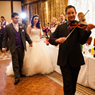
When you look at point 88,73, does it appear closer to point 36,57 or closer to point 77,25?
point 77,25

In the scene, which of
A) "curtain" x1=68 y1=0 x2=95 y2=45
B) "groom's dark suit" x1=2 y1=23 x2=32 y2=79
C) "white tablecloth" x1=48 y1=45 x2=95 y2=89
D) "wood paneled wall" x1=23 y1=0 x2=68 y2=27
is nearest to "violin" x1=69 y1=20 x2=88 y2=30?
"white tablecloth" x1=48 y1=45 x2=95 y2=89

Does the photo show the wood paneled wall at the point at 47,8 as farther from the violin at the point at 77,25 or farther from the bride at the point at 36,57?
the violin at the point at 77,25

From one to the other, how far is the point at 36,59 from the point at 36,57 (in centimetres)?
6

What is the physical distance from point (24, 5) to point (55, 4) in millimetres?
4958

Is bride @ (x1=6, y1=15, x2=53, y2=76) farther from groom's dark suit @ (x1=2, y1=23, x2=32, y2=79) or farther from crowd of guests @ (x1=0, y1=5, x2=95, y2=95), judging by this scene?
groom's dark suit @ (x1=2, y1=23, x2=32, y2=79)

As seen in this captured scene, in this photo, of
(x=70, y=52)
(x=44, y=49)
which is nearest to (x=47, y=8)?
(x=44, y=49)

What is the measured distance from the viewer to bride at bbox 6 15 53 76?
4184mm

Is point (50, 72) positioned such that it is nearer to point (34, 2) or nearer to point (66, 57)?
point (66, 57)

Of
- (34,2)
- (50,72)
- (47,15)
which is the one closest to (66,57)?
(50,72)

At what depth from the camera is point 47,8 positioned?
893 centimetres

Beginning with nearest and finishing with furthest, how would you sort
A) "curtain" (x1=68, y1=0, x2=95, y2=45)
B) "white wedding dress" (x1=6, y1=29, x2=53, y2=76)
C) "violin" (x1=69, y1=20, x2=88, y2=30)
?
1. "violin" (x1=69, y1=20, x2=88, y2=30)
2. "white wedding dress" (x1=6, y1=29, x2=53, y2=76)
3. "curtain" (x1=68, y1=0, x2=95, y2=45)

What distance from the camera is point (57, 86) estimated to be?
338cm

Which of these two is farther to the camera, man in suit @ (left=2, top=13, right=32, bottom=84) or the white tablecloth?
man in suit @ (left=2, top=13, right=32, bottom=84)

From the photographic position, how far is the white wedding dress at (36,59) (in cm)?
418
